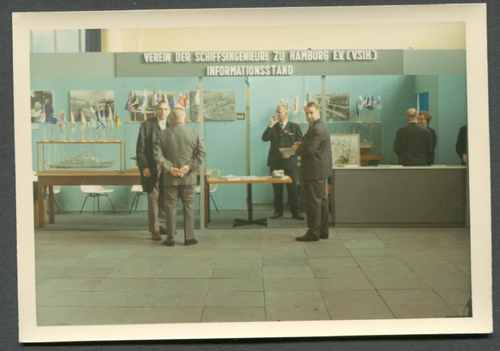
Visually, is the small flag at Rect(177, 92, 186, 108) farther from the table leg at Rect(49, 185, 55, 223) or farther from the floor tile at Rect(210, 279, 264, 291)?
the floor tile at Rect(210, 279, 264, 291)

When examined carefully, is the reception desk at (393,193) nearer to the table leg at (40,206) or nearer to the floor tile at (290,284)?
the floor tile at (290,284)

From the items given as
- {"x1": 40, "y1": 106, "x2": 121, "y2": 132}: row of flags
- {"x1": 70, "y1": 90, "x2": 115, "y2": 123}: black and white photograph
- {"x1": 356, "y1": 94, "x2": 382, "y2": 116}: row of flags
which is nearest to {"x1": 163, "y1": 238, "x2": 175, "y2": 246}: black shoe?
{"x1": 40, "y1": 106, "x2": 121, "y2": 132}: row of flags

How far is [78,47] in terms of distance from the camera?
7.94 m

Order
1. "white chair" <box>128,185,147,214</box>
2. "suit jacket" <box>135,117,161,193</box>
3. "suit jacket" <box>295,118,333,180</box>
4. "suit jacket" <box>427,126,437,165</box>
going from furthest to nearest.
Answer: "white chair" <box>128,185,147,214</box> → "suit jacket" <box>427,126,437,165</box> → "suit jacket" <box>135,117,161,193</box> → "suit jacket" <box>295,118,333,180</box>

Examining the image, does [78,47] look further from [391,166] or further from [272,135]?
[391,166]

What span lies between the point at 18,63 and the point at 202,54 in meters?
3.71

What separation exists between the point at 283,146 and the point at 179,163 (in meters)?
1.74

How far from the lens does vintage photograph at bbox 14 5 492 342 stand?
5789 millimetres

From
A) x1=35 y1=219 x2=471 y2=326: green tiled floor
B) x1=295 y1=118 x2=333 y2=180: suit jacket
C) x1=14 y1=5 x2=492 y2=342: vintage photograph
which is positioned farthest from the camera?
x1=295 y1=118 x2=333 y2=180: suit jacket

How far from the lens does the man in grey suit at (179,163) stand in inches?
304

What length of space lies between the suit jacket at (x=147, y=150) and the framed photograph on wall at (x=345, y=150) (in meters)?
2.69

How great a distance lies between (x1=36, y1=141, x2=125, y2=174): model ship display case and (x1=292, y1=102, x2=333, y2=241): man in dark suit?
8.98 ft

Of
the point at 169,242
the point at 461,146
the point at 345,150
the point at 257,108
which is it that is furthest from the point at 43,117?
the point at 461,146

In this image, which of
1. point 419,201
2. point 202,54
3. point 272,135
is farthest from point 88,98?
point 419,201
